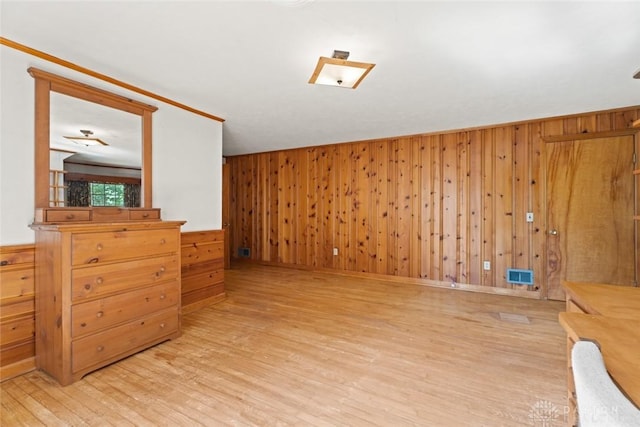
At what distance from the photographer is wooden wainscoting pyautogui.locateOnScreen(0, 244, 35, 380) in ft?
6.53

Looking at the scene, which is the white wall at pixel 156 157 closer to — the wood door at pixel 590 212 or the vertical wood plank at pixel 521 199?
the vertical wood plank at pixel 521 199

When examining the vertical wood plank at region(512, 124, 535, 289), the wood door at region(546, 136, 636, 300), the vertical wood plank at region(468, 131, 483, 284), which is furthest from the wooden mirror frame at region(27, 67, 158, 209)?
the wood door at region(546, 136, 636, 300)

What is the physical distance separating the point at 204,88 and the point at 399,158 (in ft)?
10.3

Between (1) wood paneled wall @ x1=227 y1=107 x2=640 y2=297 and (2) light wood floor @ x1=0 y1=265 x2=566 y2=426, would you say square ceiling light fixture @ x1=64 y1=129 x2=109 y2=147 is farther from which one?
(1) wood paneled wall @ x1=227 y1=107 x2=640 y2=297

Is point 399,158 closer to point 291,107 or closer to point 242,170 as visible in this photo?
point 291,107

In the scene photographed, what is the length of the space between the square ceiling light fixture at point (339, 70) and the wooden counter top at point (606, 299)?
76.5 inches

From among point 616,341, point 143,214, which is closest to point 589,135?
point 616,341

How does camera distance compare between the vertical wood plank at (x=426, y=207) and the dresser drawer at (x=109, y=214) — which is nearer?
the dresser drawer at (x=109, y=214)

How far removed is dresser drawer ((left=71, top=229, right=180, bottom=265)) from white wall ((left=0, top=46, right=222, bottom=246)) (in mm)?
531

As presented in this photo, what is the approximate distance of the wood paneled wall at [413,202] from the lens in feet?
12.9

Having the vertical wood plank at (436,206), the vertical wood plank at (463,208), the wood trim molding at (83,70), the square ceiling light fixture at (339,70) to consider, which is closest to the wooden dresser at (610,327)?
the square ceiling light fixture at (339,70)

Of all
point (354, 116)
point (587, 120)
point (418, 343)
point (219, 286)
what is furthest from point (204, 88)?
point (587, 120)

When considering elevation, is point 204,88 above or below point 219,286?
above

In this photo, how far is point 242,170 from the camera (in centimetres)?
634
